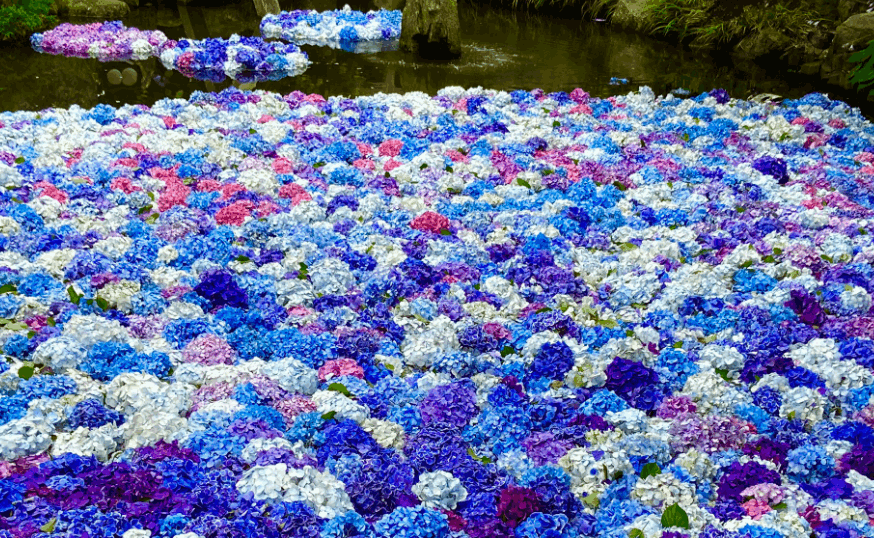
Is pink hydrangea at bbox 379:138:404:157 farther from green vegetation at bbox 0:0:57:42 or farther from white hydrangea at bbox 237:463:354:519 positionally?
green vegetation at bbox 0:0:57:42

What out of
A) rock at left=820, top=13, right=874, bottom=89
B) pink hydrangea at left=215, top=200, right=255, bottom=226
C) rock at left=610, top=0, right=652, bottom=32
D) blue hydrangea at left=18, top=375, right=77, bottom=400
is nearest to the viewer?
blue hydrangea at left=18, top=375, right=77, bottom=400

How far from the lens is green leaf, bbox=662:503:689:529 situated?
12.2 ft

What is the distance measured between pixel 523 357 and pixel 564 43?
1296 cm

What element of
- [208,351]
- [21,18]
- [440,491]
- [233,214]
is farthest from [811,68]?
[21,18]

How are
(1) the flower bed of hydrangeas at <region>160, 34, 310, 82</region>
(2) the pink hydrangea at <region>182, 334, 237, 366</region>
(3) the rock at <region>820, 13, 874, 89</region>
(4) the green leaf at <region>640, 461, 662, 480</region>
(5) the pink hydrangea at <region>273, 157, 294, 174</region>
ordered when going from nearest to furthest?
(4) the green leaf at <region>640, 461, 662, 480</region> → (2) the pink hydrangea at <region>182, 334, 237, 366</region> → (5) the pink hydrangea at <region>273, 157, 294, 174</region> → (1) the flower bed of hydrangeas at <region>160, 34, 310, 82</region> → (3) the rock at <region>820, 13, 874, 89</region>

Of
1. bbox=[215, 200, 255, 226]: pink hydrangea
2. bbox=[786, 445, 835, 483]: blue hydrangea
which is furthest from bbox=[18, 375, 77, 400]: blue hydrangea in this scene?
bbox=[786, 445, 835, 483]: blue hydrangea

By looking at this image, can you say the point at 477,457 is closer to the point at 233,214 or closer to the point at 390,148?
the point at 233,214

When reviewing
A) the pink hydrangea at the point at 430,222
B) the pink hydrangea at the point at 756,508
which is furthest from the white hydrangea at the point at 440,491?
the pink hydrangea at the point at 430,222

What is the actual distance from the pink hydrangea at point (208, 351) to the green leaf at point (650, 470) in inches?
101

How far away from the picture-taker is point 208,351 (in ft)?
16.0

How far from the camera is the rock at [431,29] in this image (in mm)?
14406

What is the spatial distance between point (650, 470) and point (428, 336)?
1.72 m

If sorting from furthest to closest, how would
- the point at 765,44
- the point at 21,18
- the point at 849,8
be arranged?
the point at 21,18 → the point at 765,44 → the point at 849,8

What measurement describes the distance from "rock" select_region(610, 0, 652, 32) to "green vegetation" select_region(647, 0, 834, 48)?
0.76 ft
